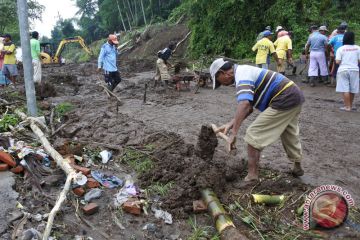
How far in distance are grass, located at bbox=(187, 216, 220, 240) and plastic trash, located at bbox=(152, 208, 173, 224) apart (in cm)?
23

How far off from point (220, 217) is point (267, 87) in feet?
5.26

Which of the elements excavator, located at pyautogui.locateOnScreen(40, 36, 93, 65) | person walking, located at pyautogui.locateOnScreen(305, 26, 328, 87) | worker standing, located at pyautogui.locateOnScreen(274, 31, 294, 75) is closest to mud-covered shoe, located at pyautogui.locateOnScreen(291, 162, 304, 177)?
person walking, located at pyautogui.locateOnScreen(305, 26, 328, 87)

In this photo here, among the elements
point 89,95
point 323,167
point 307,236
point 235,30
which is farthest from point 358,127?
point 235,30

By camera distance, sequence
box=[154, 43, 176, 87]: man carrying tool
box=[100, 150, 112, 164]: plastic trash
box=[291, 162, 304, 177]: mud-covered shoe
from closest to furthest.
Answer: box=[291, 162, 304, 177]: mud-covered shoe < box=[100, 150, 112, 164]: plastic trash < box=[154, 43, 176, 87]: man carrying tool

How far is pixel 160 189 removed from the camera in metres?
4.66

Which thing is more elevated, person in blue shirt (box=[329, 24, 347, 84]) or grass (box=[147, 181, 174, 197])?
person in blue shirt (box=[329, 24, 347, 84])

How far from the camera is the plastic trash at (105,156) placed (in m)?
5.69

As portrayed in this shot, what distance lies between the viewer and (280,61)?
40.9 feet

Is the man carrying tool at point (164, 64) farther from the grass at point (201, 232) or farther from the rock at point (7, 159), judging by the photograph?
the grass at point (201, 232)

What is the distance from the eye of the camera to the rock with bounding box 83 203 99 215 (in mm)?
4109

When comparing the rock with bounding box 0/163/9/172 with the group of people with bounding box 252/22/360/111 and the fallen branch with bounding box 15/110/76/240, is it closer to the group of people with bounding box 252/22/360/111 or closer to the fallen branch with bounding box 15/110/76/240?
the fallen branch with bounding box 15/110/76/240

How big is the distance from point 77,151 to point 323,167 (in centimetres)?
360

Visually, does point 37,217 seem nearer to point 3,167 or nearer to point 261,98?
point 3,167

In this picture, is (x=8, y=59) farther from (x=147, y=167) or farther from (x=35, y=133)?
(x=147, y=167)
